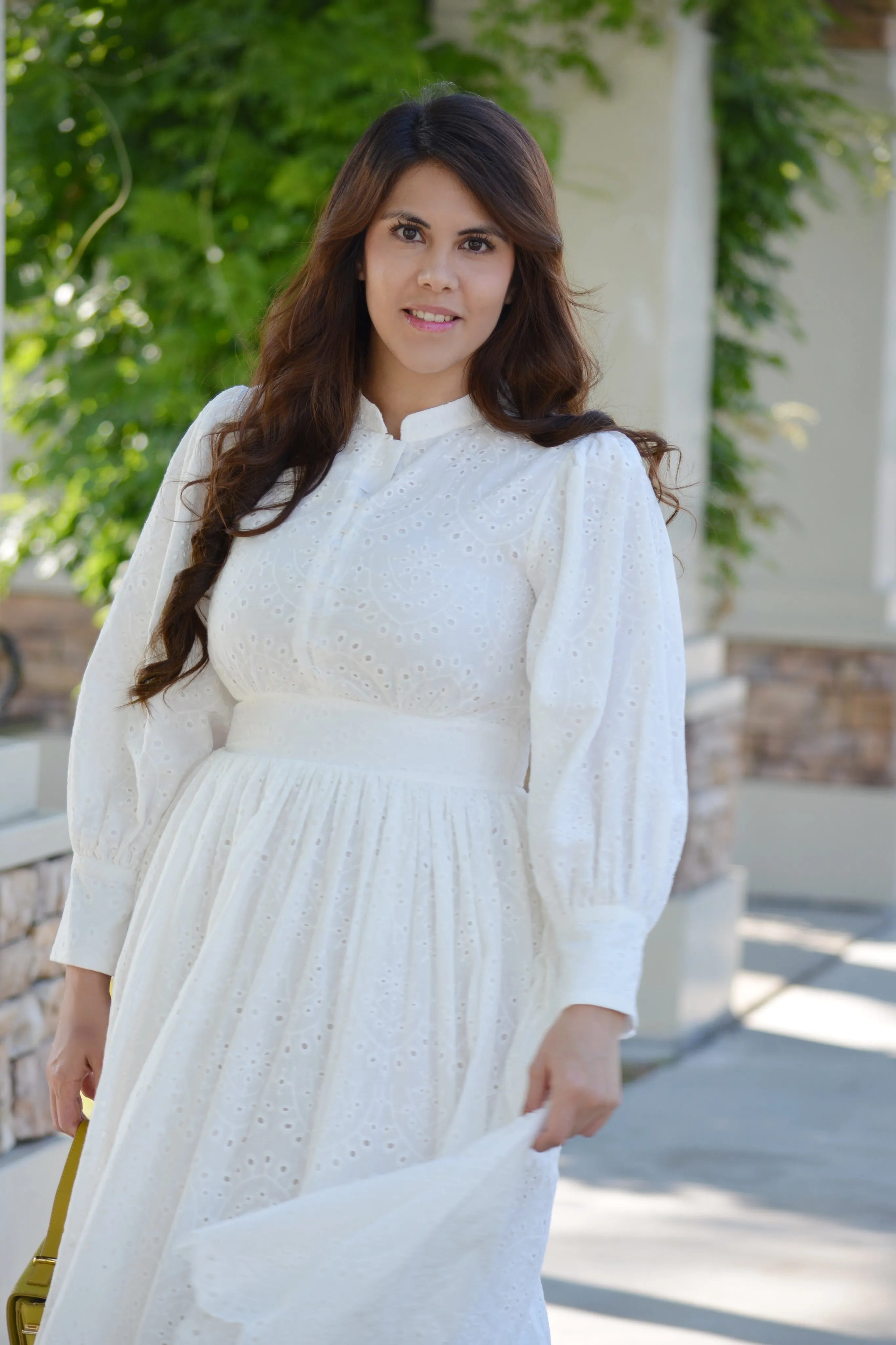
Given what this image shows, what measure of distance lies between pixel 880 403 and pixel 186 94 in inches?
157

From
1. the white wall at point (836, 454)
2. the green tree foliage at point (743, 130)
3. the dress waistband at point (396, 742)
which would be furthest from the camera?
the white wall at point (836, 454)

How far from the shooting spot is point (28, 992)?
118 inches

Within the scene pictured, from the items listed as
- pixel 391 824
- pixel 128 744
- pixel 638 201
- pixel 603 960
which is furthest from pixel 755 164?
pixel 603 960

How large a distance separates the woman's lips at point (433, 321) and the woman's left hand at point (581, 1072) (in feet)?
2.44

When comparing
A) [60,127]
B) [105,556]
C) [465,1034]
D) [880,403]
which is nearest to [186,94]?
[60,127]

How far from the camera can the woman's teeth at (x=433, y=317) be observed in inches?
75.4

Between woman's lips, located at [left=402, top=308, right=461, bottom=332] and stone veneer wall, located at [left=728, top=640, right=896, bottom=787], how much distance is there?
600cm

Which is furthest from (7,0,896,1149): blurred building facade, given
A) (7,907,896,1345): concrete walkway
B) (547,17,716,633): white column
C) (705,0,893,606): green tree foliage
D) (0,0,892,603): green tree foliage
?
(7,907,896,1345): concrete walkway

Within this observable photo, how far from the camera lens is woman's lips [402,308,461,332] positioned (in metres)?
1.92

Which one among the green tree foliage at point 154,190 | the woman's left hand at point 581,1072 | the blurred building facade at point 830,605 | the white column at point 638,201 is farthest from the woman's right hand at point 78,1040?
the blurred building facade at point 830,605

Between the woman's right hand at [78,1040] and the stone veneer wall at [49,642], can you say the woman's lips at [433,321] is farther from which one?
the stone veneer wall at [49,642]

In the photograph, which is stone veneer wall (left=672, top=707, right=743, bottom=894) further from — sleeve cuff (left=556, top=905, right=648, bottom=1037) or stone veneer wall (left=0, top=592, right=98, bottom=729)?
sleeve cuff (left=556, top=905, right=648, bottom=1037)

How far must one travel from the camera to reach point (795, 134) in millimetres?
5562

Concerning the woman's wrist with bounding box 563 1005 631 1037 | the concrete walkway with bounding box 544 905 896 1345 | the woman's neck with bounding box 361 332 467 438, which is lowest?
the concrete walkway with bounding box 544 905 896 1345
